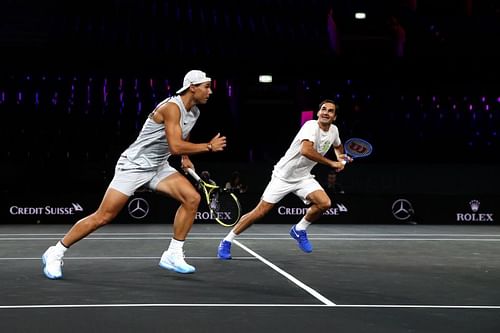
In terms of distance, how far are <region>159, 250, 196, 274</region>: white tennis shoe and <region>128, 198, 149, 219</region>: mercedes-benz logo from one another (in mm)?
10662

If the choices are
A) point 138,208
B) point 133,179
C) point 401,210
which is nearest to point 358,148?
point 133,179

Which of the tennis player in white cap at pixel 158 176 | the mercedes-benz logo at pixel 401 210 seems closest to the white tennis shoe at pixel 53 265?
the tennis player in white cap at pixel 158 176

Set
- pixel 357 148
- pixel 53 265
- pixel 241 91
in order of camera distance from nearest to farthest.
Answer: pixel 53 265
pixel 357 148
pixel 241 91

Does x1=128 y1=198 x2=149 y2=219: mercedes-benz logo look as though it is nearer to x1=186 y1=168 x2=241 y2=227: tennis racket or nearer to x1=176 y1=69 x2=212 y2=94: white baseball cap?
x1=186 y1=168 x2=241 y2=227: tennis racket

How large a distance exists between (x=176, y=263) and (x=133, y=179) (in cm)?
93

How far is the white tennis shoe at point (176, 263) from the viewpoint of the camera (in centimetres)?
763

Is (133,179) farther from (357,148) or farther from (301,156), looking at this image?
(357,148)

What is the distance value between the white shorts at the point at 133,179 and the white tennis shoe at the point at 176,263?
68cm

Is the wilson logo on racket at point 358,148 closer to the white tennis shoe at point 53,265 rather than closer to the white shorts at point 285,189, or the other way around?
the white shorts at point 285,189

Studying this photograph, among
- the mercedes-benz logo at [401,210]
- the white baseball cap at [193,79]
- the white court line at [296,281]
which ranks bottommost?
the mercedes-benz logo at [401,210]

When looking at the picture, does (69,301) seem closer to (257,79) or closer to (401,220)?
(401,220)

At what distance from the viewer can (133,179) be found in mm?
7484

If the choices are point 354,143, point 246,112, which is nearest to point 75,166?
point 246,112

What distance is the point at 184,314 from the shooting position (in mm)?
5289
